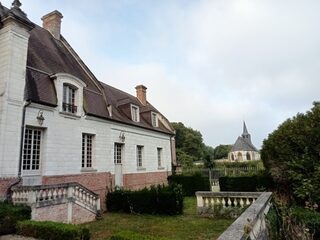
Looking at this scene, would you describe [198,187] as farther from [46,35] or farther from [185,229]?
[46,35]

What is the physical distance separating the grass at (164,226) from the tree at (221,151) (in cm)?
8662

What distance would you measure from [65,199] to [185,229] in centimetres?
438

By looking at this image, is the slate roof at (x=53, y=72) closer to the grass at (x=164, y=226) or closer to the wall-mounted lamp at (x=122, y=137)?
the wall-mounted lamp at (x=122, y=137)

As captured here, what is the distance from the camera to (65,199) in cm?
932

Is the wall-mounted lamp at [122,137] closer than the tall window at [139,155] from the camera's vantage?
Yes

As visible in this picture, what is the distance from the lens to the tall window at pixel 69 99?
11.6 m

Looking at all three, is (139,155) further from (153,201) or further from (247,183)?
(247,183)

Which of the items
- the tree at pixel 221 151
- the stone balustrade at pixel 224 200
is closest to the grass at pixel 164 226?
the stone balustrade at pixel 224 200

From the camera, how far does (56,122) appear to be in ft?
35.5

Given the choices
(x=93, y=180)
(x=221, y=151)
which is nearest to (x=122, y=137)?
(x=93, y=180)

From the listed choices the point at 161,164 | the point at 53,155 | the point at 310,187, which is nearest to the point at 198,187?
the point at 161,164

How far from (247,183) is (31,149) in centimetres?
1232

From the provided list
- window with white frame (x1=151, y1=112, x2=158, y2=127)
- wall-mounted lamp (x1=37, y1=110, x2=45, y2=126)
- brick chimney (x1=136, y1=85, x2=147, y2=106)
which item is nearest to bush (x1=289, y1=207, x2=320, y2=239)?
wall-mounted lamp (x1=37, y1=110, x2=45, y2=126)

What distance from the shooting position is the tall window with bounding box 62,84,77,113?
11586 mm
